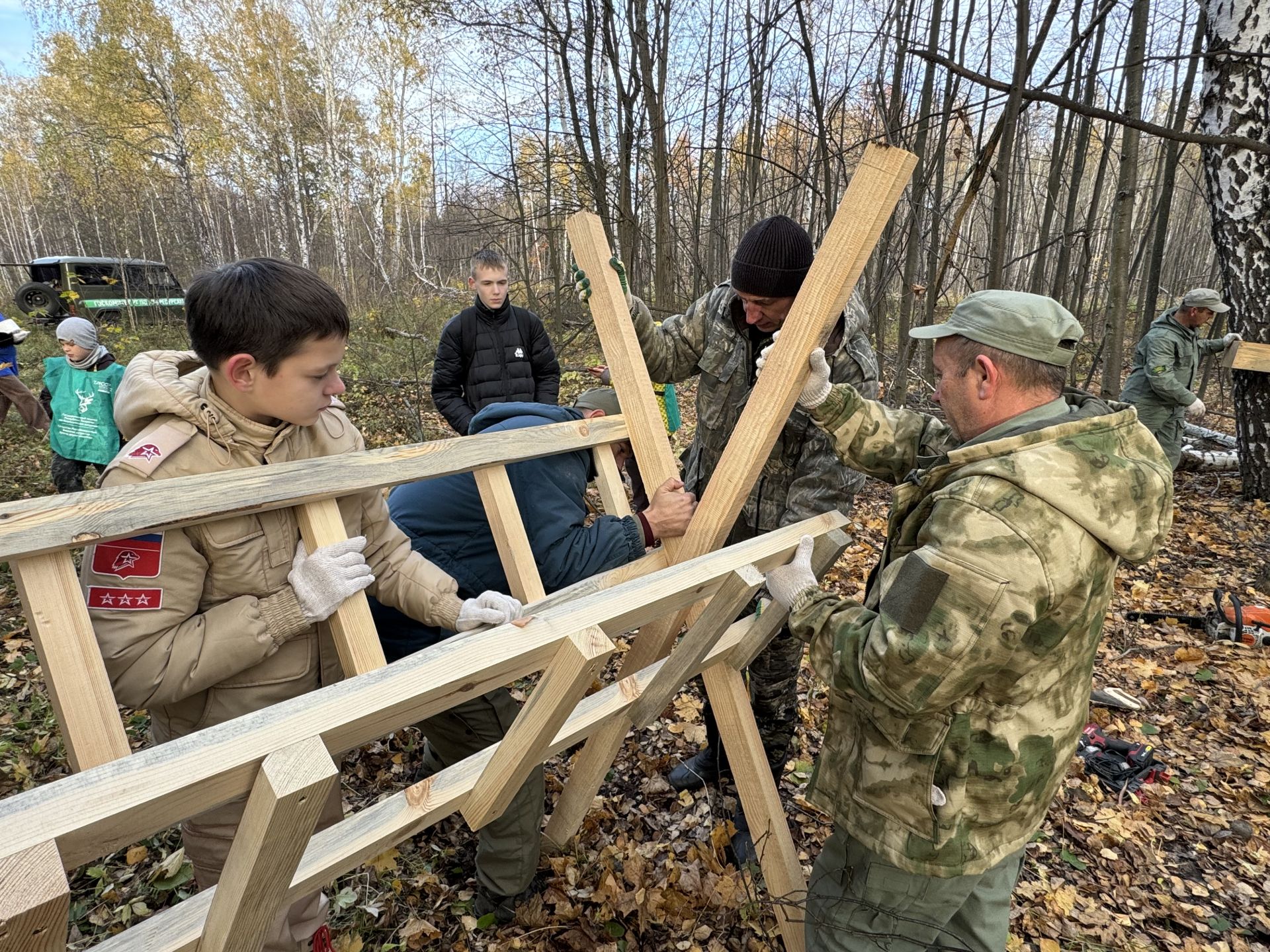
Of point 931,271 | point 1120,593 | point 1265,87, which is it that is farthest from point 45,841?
point 1265,87

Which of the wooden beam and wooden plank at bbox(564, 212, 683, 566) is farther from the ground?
wooden plank at bbox(564, 212, 683, 566)

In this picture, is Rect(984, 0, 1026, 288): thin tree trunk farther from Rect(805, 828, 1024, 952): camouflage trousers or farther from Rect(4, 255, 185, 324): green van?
Rect(4, 255, 185, 324): green van

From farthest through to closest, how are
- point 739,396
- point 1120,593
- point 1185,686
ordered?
point 1120,593, point 1185,686, point 739,396

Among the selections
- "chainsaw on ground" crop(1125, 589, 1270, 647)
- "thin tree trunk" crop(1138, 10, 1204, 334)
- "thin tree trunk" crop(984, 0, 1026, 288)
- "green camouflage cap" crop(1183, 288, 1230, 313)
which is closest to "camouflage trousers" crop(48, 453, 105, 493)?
"thin tree trunk" crop(984, 0, 1026, 288)

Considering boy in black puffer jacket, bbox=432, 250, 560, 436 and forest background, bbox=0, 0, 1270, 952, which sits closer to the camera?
forest background, bbox=0, 0, 1270, 952

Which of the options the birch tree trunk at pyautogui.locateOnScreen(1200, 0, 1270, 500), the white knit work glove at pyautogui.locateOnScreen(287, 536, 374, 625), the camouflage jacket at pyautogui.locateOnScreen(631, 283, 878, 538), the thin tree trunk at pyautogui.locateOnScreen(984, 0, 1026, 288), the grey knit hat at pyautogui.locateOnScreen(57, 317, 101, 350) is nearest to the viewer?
the white knit work glove at pyautogui.locateOnScreen(287, 536, 374, 625)

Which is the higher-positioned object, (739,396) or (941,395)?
(941,395)

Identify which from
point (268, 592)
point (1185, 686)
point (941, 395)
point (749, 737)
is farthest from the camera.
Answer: point (1185, 686)

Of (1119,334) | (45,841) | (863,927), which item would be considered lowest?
(863,927)

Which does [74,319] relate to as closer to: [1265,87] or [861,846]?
[861,846]

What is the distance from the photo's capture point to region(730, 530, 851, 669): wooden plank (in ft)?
6.09

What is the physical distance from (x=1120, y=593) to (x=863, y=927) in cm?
467

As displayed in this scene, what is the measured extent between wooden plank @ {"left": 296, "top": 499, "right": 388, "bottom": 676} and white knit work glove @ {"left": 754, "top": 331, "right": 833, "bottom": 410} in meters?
1.24

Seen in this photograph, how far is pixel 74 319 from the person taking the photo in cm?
540
